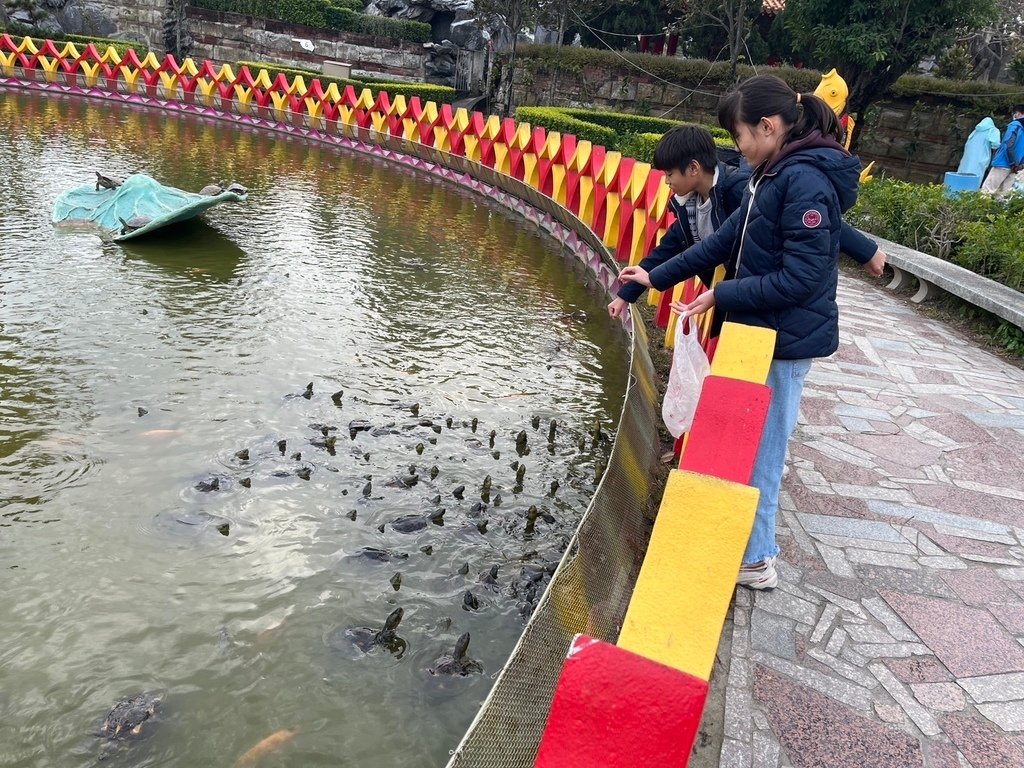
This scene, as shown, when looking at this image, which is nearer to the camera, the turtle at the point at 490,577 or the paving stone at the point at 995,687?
the paving stone at the point at 995,687

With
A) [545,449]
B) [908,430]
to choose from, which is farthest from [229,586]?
[908,430]

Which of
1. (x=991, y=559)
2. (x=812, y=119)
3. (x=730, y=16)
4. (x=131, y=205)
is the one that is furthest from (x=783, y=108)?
(x=730, y=16)

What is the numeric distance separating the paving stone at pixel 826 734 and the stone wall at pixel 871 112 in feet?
64.9

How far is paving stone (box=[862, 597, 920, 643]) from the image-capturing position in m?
2.88

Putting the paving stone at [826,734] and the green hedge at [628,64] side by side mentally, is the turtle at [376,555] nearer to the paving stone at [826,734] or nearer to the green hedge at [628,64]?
the paving stone at [826,734]

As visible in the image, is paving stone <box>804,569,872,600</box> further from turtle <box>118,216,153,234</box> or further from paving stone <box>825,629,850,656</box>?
turtle <box>118,216,153,234</box>

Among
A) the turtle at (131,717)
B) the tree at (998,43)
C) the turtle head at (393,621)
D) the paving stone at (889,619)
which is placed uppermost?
the tree at (998,43)

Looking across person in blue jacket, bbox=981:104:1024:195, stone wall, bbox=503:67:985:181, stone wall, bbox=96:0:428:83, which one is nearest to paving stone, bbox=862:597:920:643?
person in blue jacket, bbox=981:104:1024:195

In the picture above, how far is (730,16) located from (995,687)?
1790 centimetres

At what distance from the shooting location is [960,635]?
290 centimetres

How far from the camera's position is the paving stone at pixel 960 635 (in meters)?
2.74

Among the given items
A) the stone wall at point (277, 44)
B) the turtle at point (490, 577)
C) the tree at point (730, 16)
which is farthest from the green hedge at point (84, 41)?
the turtle at point (490, 577)

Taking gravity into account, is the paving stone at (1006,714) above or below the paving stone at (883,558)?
above

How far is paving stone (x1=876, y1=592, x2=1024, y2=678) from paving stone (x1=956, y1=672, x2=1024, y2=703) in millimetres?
27
